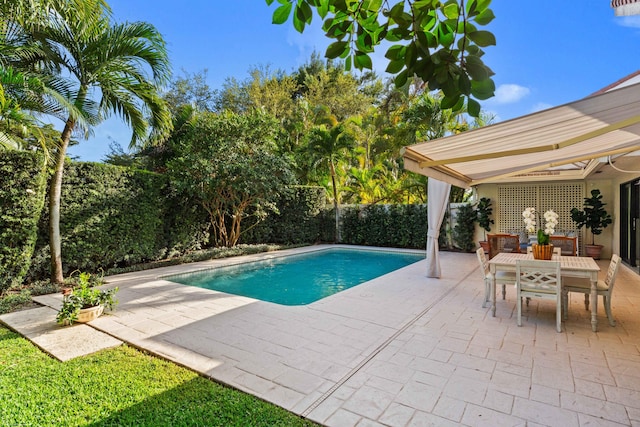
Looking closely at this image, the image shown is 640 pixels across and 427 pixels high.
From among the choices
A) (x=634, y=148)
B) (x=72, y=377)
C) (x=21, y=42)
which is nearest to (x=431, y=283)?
(x=634, y=148)

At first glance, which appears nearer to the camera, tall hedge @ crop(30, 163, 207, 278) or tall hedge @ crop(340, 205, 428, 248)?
tall hedge @ crop(30, 163, 207, 278)

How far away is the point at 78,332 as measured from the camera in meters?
6.07

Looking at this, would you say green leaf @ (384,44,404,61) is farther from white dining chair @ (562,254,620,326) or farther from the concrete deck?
white dining chair @ (562,254,620,326)

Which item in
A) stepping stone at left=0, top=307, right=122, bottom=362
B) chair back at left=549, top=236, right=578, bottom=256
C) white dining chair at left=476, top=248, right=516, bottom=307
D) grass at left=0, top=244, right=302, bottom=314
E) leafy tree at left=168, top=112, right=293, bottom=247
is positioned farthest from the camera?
leafy tree at left=168, top=112, right=293, bottom=247

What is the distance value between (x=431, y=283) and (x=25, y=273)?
38.1 feet

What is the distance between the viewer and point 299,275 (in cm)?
1305

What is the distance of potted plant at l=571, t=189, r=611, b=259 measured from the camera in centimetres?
1358

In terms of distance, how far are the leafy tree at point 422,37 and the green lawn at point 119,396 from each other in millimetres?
3424

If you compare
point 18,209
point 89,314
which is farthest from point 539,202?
point 18,209

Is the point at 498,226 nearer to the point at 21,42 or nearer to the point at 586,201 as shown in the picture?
the point at 586,201

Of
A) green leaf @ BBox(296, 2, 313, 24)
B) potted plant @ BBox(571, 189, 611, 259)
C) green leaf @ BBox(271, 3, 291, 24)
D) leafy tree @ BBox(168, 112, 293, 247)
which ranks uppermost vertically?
leafy tree @ BBox(168, 112, 293, 247)

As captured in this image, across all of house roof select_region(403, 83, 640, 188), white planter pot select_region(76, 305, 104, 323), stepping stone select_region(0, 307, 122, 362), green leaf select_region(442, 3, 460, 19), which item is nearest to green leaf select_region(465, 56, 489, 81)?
green leaf select_region(442, 3, 460, 19)

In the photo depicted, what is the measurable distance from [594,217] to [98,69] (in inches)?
736

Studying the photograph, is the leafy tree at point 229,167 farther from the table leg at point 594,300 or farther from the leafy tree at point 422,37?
the leafy tree at point 422,37
